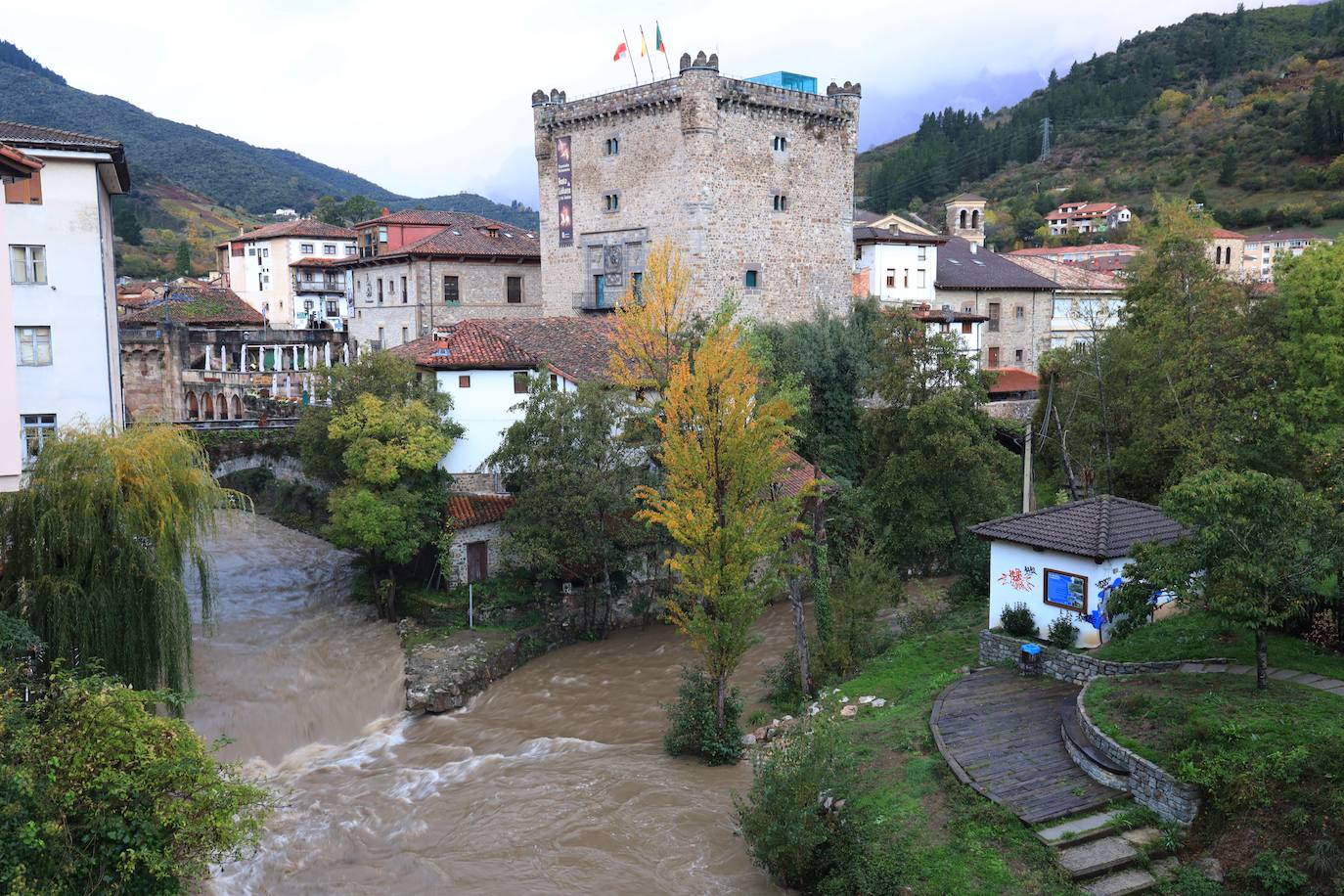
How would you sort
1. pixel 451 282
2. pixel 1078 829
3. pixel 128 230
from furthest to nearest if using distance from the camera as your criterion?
pixel 128 230 → pixel 451 282 → pixel 1078 829

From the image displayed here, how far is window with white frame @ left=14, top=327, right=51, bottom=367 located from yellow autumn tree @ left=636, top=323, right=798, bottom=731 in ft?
51.3

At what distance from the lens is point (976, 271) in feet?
159

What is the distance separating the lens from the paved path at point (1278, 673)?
44.3 feet

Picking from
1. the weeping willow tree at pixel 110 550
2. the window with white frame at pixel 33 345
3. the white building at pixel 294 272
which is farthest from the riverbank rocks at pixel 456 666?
the white building at pixel 294 272

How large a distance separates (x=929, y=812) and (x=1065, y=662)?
16.0 ft

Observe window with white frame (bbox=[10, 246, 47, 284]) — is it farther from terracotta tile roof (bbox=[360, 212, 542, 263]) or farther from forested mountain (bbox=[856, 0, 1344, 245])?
forested mountain (bbox=[856, 0, 1344, 245])

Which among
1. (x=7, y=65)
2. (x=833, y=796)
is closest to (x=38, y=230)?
(x=833, y=796)

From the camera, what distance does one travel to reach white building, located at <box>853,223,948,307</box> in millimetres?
44625

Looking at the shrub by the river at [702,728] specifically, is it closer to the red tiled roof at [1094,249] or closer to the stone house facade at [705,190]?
the stone house facade at [705,190]

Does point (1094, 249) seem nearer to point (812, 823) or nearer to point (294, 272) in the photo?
point (294, 272)

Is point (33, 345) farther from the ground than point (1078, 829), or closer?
farther from the ground

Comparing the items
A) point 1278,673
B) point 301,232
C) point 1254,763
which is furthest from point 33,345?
point 301,232

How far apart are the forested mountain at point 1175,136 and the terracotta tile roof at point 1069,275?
40.0 m

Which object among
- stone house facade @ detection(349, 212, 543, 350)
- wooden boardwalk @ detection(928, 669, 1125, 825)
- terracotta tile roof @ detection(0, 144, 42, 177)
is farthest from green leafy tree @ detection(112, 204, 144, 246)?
wooden boardwalk @ detection(928, 669, 1125, 825)
